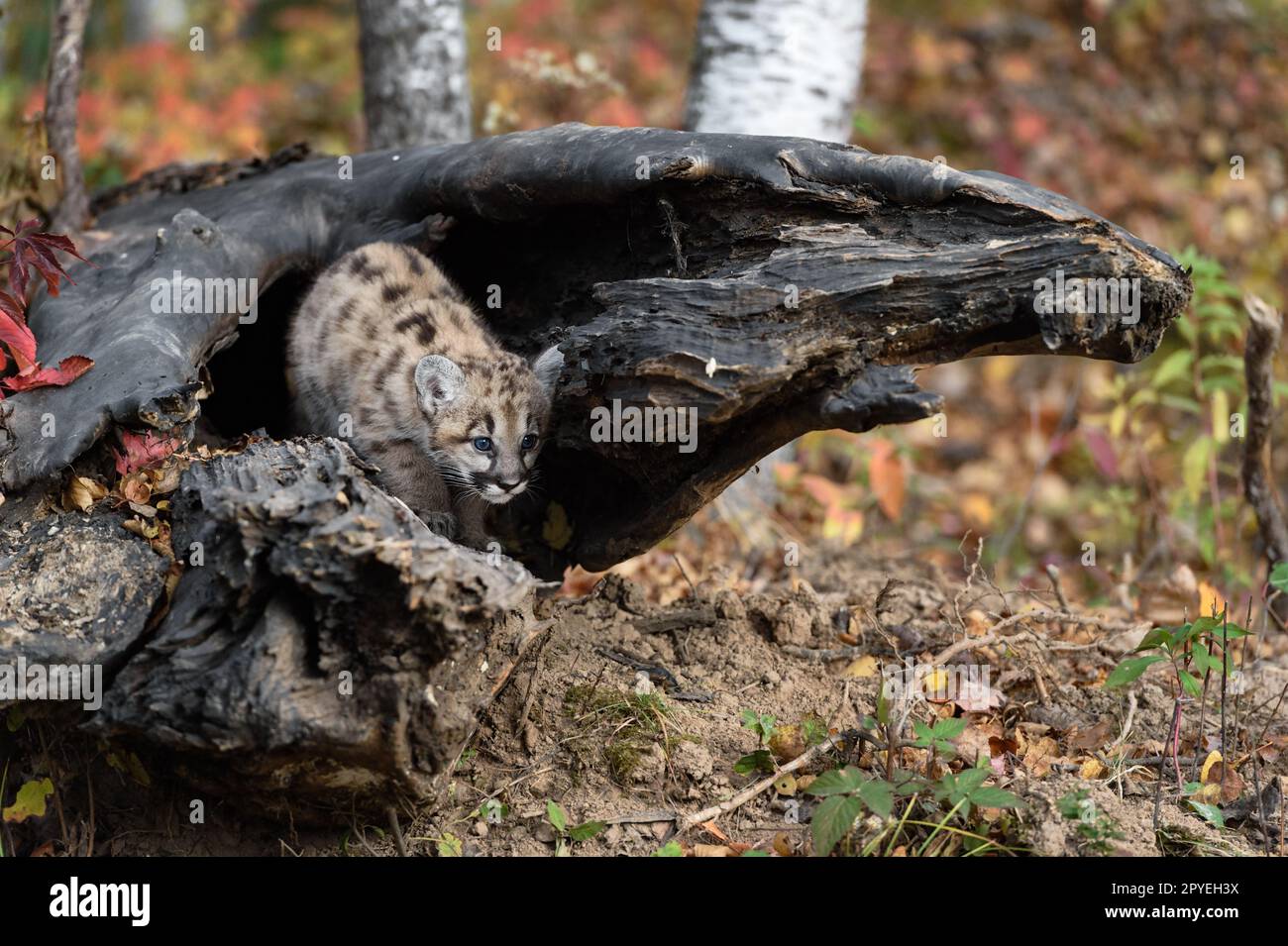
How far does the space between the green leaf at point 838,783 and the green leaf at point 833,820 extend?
31mm

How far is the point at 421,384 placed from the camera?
214 inches

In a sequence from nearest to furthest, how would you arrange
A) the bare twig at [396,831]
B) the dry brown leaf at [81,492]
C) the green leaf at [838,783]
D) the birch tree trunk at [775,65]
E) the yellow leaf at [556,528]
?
the green leaf at [838,783], the bare twig at [396,831], the dry brown leaf at [81,492], the yellow leaf at [556,528], the birch tree trunk at [775,65]

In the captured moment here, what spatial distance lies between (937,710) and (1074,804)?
0.88 m

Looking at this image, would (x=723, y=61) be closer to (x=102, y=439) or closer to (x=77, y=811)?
(x=102, y=439)

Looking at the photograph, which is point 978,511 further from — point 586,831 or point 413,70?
point 586,831

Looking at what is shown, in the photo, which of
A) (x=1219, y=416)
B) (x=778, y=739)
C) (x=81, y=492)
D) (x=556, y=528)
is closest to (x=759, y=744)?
(x=778, y=739)

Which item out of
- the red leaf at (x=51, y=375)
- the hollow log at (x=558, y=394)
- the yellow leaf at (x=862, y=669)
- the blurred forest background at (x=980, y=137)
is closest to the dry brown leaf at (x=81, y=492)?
the hollow log at (x=558, y=394)

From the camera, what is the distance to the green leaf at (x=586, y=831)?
414cm

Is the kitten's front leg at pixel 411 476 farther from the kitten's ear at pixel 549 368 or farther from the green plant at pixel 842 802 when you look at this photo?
the green plant at pixel 842 802

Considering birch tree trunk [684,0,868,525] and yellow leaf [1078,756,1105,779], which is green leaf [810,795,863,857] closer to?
yellow leaf [1078,756,1105,779]

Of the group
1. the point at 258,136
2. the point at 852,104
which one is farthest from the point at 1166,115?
the point at 258,136

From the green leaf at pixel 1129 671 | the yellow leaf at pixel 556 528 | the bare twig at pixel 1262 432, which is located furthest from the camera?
the bare twig at pixel 1262 432

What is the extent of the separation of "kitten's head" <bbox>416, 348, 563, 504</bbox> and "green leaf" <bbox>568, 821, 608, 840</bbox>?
163 centimetres

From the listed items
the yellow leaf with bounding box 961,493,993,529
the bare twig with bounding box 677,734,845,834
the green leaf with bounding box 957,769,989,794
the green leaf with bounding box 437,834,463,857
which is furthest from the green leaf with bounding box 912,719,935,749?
the yellow leaf with bounding box 961,493,993,529
